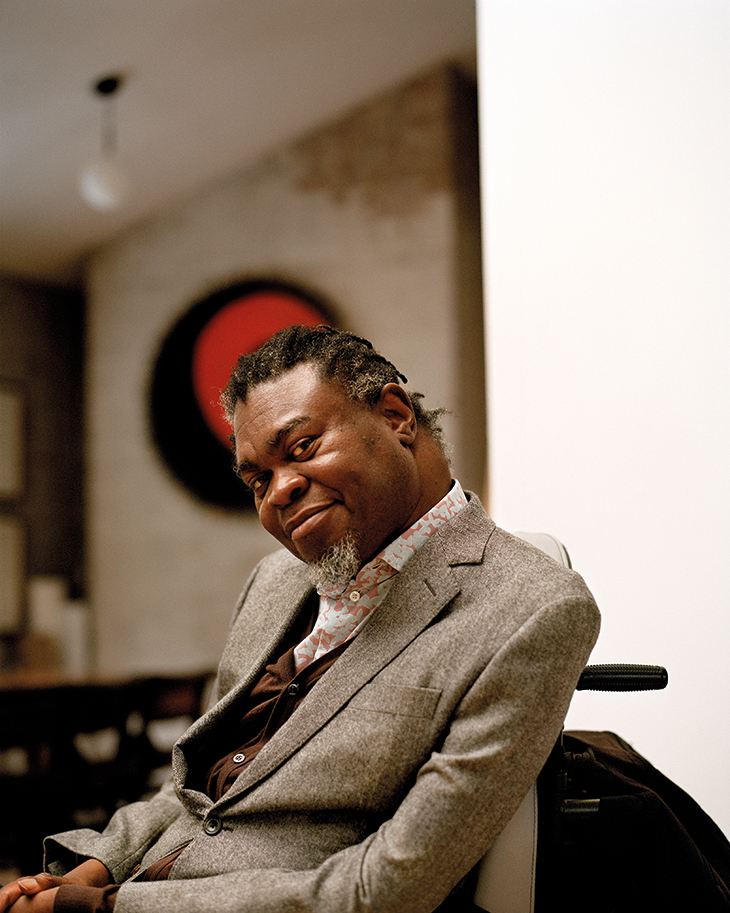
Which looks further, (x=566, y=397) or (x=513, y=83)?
(x=513, y=83)

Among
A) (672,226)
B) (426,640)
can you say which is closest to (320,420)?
(426,640)

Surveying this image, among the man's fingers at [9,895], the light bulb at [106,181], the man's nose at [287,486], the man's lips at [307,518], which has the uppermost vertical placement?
the light bulb at [106,181]

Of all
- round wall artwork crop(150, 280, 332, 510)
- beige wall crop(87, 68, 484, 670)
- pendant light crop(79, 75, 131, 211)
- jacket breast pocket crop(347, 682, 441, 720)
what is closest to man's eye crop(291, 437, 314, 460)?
jacket breast pocket crop(347, 682, 441, 720)

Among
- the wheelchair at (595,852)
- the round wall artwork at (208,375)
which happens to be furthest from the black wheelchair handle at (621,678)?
the round wall artwork at (208,375)

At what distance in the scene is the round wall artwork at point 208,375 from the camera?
2.91m

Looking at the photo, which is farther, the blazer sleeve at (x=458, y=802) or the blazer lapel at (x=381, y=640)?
the blazer lapel at (x=381, y=640)

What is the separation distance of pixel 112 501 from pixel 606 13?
→ 8.04 feet

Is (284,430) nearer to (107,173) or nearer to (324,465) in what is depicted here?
(324,465)

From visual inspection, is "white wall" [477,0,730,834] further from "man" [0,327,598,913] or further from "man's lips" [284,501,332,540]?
"man's lips" [284,501,332,540]

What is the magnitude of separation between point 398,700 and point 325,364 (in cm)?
51

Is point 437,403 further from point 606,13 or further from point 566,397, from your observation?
point 606,13

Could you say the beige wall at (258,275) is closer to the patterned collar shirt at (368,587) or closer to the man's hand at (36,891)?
the patterned collar shirt at (368,587)

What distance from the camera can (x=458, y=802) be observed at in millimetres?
889

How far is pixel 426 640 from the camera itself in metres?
1.04
